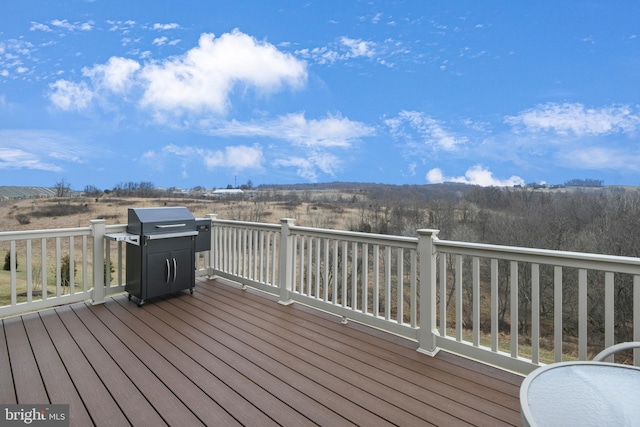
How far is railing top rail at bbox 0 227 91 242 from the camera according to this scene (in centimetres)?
323

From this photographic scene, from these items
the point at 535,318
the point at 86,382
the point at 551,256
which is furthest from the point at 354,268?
the point at 86,382

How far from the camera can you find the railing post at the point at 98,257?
12.5 ft

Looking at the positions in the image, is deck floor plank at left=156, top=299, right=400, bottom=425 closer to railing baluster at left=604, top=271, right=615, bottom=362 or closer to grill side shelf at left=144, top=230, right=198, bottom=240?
grill side shelf at left=144, top=230, right=198, bottom=240

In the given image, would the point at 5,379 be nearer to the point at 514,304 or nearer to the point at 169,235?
the point at 169,235

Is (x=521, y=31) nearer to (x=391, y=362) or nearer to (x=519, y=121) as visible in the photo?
(x=519, y=121)

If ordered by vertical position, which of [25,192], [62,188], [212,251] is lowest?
[212,251]

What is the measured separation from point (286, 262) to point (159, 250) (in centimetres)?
151

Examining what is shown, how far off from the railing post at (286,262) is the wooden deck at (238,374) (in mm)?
459

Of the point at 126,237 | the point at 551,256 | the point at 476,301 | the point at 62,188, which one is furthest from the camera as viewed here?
the point at 62,188

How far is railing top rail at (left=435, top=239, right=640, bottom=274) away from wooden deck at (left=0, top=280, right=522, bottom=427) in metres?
0.85

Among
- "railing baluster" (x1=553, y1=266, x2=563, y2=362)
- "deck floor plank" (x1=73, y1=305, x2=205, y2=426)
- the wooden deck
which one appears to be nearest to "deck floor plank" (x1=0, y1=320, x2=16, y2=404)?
the wooden deck

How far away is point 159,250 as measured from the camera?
3871 mm

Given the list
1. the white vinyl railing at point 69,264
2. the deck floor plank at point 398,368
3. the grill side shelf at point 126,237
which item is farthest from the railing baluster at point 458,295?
the white vinyl railing at point 69,264

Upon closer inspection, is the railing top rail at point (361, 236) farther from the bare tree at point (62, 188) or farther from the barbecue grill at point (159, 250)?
the bare tree at point (62, 188)
